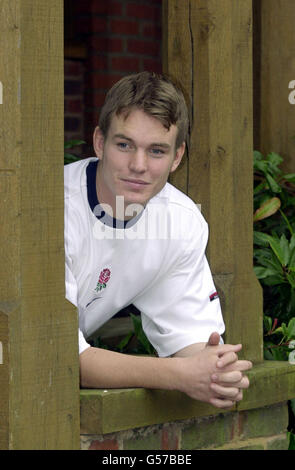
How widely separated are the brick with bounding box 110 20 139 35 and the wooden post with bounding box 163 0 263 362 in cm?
295

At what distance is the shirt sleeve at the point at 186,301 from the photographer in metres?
3.06

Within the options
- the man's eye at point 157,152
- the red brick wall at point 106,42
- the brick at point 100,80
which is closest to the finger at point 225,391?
the man's eye at point 157,152

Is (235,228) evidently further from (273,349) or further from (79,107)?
(79,107)

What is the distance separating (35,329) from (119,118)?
2.37ft

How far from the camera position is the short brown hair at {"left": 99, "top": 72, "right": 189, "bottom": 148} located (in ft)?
9.29

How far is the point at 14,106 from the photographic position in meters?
2.52

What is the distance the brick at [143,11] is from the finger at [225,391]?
4.07m

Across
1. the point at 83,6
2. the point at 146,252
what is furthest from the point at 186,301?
the point at 83,6

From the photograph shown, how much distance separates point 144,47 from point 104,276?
3.67 metres

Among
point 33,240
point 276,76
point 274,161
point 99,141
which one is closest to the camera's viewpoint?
point 33,240

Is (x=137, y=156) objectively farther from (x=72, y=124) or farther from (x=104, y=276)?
(x=72, y=124)

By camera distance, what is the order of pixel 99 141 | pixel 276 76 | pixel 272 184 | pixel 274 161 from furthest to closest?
pixel 276 76 → pixel 274 161 → pixel 272 184 → pixel 99 141

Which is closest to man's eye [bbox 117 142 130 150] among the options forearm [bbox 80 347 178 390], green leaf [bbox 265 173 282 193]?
forearm [bbox 80 347 178 390]

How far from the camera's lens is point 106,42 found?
6.18 meters
